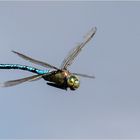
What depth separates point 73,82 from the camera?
53094 millimetres

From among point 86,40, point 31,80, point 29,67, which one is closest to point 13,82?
point 31,80

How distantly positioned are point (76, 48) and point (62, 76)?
591 cm

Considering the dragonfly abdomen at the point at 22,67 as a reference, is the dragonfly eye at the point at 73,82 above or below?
below

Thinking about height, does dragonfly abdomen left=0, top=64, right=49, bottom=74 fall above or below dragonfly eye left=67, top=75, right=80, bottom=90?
above

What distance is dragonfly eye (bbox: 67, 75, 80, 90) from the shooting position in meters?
53.0

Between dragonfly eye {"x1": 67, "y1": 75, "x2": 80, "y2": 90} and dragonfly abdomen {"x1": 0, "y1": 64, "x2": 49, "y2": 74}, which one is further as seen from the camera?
dragonfly abdomen {"x1": 0, "y1": 64, "x2": 49, "y2": 74}

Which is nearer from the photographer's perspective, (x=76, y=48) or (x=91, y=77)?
(x=91, y=77)

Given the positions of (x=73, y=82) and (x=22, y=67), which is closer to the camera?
(x=73, y=82)

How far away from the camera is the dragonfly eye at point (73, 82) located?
53000 millimetres

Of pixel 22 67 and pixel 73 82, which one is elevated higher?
pixel 22 67

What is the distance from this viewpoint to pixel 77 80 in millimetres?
53312

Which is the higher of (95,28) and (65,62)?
(95,28)

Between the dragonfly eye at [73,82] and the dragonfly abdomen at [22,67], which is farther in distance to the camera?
the dragonfly abdomen at [22,67]

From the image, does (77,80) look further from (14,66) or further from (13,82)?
(14,66)
